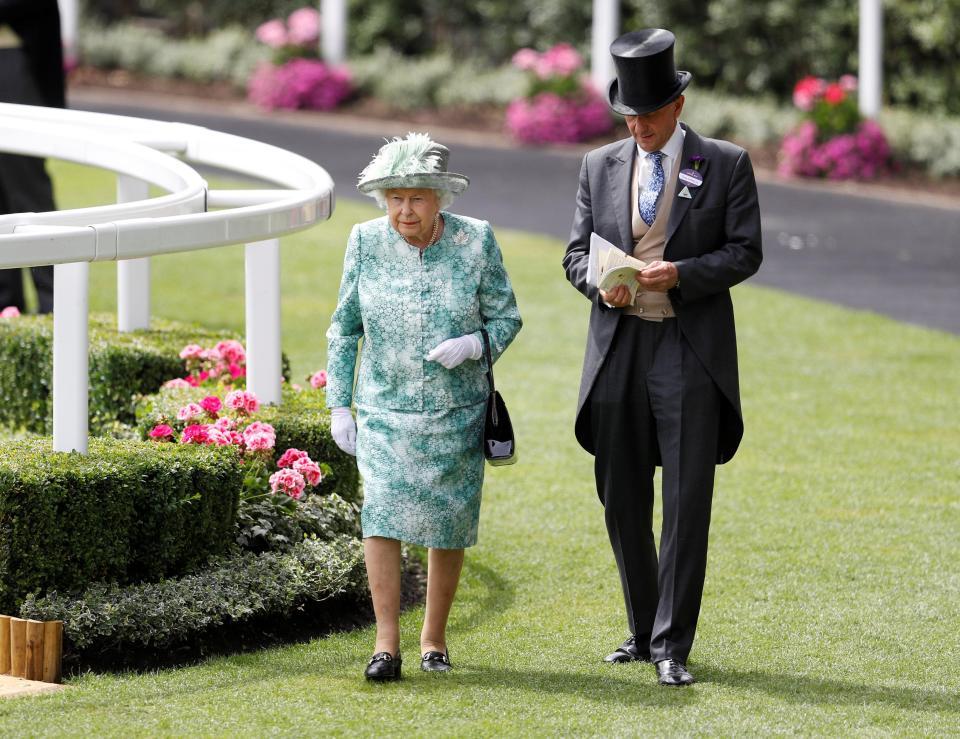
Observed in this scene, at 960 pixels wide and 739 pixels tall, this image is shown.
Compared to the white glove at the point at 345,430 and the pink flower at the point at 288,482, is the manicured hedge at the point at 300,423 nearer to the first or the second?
the pink flower at the point at 288,482

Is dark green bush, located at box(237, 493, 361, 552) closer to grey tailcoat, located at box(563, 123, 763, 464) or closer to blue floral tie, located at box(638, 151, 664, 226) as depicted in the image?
grey tailcoat, located at box(563, 123, 763, 464)

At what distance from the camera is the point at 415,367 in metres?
4.98

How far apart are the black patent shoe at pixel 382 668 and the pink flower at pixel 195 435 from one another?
119cm

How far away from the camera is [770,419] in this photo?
8789mm

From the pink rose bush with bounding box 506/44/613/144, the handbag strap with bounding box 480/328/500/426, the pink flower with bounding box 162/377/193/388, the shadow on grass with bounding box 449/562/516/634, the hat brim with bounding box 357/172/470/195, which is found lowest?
the pink rose bush with bounding box 506/44/613/144

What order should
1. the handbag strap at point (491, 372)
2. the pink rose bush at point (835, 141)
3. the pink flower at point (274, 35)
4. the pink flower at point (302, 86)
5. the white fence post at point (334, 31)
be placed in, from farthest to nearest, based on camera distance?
1. the white fence post at point (334, 31)
2. the pink flower at point (274, 35)
3. the pink flower at point (302, 86)
4. the pink rose bush at point (835, 141)
5. the handbag strap at point (491, 372)

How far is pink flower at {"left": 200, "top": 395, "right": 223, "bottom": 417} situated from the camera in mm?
6109

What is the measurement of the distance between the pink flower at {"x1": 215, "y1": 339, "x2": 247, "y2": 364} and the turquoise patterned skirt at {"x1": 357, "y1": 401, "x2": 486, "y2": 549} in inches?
81.5

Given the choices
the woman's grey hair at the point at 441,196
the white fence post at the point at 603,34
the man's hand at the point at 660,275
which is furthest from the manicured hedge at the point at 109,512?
the white fence post at the point at 603,34

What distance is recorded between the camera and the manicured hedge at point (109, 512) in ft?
16.7

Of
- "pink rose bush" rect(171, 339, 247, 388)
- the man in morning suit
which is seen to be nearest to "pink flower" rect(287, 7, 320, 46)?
"pink rose bush" rect(171, 339, 247, 388)

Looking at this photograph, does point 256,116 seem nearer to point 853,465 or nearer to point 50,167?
point 50,167

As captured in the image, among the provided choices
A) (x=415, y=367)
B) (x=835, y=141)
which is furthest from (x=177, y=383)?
(x=835, y=141)

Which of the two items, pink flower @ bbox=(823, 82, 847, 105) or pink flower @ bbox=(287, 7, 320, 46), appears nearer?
pink flower @ bbox=(823, 82, 847, 105)
